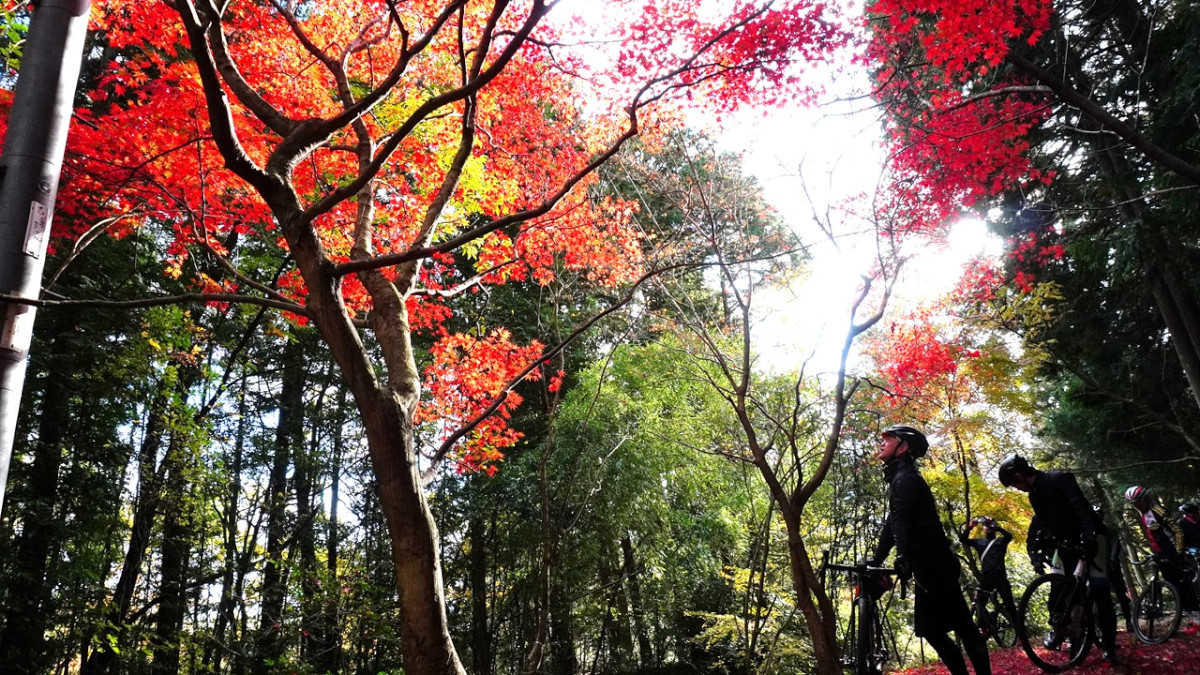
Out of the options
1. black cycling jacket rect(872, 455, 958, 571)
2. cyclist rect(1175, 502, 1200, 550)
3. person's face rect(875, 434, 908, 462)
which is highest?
person's face rect(875, 434, 908, 462)

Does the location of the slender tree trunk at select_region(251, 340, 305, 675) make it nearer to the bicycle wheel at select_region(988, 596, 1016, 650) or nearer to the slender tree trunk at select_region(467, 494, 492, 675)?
the slender tree trunk at select_region(467, 494, 492, 675)

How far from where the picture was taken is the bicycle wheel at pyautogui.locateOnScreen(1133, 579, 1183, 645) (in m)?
5.83

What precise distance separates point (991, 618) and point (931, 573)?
3.55 metres

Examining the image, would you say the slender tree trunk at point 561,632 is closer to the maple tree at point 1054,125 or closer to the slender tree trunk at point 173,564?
the slender tree trunk at point 173,564

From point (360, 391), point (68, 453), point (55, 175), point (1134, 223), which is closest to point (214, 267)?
point (68, 453)

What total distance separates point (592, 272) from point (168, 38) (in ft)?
19.0

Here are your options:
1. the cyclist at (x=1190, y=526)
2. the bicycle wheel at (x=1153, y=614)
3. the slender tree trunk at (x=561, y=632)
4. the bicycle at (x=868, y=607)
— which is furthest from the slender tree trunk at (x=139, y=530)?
the cyclist at (x=1190, y=526)

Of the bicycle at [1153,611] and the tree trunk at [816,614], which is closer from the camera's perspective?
the tree trunk at [816,614]

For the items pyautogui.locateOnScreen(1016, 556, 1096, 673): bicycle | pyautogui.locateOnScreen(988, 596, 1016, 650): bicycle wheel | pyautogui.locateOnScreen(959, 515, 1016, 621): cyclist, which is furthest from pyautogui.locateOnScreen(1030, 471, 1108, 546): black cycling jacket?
pyautogui.locateOnScreen(988, 596, 1016, 650): bicycle wheel

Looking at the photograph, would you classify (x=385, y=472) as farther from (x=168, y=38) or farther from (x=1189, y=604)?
(x=1189, y=604)

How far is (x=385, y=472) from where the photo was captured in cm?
256

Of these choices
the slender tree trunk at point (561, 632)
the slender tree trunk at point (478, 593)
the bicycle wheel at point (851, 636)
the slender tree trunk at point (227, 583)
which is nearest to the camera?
the slender tree trunk at point (227, 583)

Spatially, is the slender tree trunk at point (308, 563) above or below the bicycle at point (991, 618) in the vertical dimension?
above

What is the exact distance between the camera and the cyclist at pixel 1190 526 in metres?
6.59
